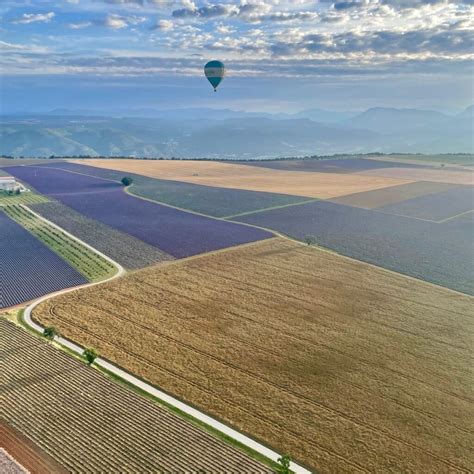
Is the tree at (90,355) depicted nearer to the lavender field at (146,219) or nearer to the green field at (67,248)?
the green field at (67,248)

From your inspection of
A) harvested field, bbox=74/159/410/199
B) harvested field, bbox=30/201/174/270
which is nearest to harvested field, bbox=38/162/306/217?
harvested field, bbox=74/159/410/199

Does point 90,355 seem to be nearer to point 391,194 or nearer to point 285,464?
point 285,464

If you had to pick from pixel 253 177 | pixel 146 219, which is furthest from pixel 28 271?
pixel 253 177

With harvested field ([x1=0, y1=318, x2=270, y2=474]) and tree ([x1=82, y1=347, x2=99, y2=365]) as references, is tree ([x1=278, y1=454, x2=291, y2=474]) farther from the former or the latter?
tree ([x1=82, y1=347, x2=99, y2=365])

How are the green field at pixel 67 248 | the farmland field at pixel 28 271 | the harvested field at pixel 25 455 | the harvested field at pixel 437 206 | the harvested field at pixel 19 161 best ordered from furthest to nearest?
the harvested field at pixel 19 161, the harvested field at pixel 437 206, the green field at pixel 67 248, the farmland field at pixel 28 271, the harvested field at pixel 25 455

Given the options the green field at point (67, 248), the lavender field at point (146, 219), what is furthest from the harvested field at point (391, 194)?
the green field at point (67, 248)

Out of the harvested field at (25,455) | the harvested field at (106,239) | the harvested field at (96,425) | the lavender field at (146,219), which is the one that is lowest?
the lavender field at (146,219)

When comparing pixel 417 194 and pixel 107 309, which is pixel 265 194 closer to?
pixel 417 194
